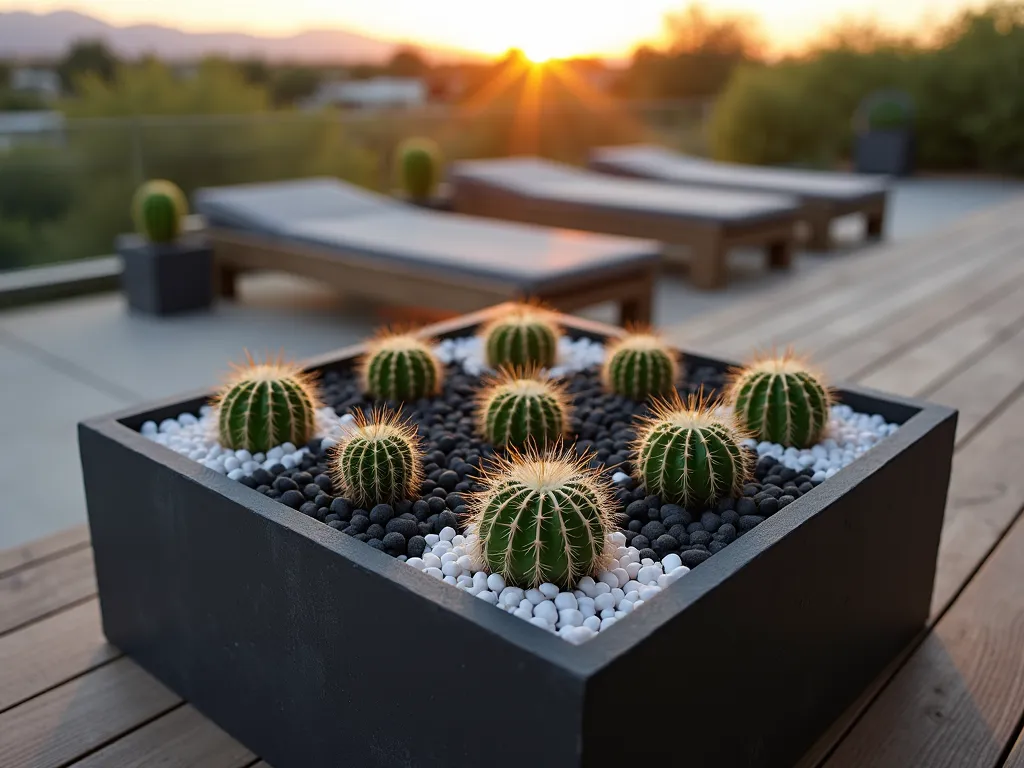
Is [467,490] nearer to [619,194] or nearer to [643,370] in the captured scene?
[643,370]

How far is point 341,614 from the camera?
1.38 metres

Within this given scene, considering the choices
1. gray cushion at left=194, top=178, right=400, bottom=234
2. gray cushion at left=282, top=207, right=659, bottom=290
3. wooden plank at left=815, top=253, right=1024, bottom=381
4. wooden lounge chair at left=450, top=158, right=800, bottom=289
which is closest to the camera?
wooden plank at left=815, top=253, right=1024, bottom=381

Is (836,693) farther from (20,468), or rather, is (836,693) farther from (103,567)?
(20,468)

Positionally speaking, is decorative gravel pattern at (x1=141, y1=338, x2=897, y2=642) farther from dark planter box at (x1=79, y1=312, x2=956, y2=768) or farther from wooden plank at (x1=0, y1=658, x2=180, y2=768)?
wooden plank at (x1=0, y1=658, x2=180, y2=768)

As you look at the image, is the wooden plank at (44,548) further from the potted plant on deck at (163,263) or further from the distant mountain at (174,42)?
the distant mountain at (174,42)

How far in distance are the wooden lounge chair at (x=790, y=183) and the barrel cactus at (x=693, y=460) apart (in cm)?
482

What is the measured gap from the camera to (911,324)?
4.28m

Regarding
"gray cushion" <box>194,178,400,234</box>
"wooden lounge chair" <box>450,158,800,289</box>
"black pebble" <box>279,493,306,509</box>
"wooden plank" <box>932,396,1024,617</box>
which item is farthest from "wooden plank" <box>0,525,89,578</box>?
"wooden lounge chair" <box>450,158,800,289</box>

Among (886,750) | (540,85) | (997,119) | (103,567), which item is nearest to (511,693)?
(886,750)

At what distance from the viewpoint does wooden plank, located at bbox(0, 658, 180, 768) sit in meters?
1.63

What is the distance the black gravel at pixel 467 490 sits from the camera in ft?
5.16

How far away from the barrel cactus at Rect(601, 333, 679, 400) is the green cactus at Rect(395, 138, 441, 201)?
411 centimetres

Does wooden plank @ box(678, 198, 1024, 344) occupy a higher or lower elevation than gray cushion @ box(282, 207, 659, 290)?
lower

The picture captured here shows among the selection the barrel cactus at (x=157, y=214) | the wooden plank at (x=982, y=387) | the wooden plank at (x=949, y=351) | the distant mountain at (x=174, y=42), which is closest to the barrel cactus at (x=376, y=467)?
the wooden plank at (x=982, y=387)
